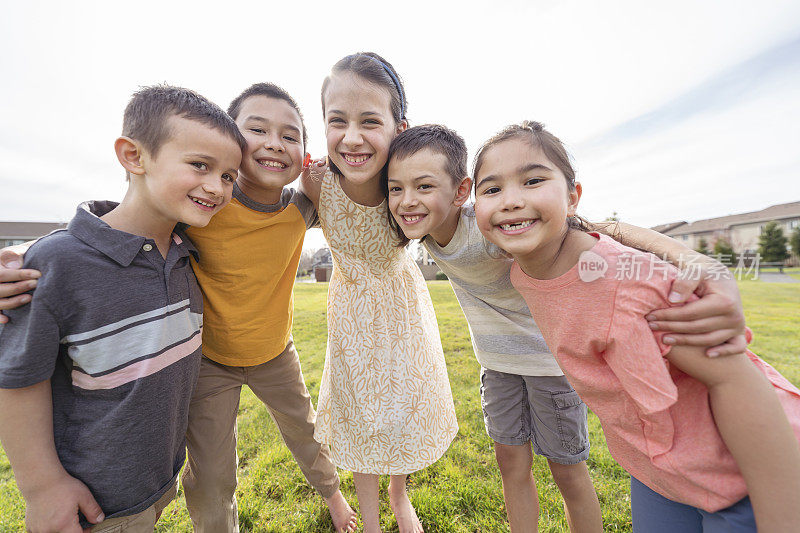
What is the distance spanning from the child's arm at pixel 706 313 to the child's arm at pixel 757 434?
0.05 meters

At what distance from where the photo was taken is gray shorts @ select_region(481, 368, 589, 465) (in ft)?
6.02

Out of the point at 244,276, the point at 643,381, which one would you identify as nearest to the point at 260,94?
the point at 244,276

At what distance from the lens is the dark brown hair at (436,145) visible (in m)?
1.87

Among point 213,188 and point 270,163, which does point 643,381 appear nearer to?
point 213,188

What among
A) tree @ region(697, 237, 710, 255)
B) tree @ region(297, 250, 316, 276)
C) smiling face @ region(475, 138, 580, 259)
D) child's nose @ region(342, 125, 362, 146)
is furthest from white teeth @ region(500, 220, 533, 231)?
tree @ region(297, 250, 316, 276)

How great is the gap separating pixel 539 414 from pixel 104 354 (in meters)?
2.08

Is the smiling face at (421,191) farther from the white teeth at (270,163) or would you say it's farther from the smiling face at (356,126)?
the white teeth at (270,163)

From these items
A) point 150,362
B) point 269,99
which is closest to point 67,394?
point 150,362

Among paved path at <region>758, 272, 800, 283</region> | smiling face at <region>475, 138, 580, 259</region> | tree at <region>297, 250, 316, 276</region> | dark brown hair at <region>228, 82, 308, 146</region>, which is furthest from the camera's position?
tree at <region>297, 250, 316, 276</region>

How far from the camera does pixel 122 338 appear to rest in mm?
1339

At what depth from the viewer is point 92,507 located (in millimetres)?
1288

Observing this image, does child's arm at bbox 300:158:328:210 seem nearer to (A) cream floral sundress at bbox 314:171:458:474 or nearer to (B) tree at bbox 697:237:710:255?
(A) cream floral sundress at bbox 314:171:458:474

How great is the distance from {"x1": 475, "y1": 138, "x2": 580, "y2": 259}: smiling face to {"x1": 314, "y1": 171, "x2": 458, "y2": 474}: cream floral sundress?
792mm

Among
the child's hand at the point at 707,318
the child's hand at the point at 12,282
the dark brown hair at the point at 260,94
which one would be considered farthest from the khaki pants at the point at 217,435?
the child's hand at the point at 707,318
